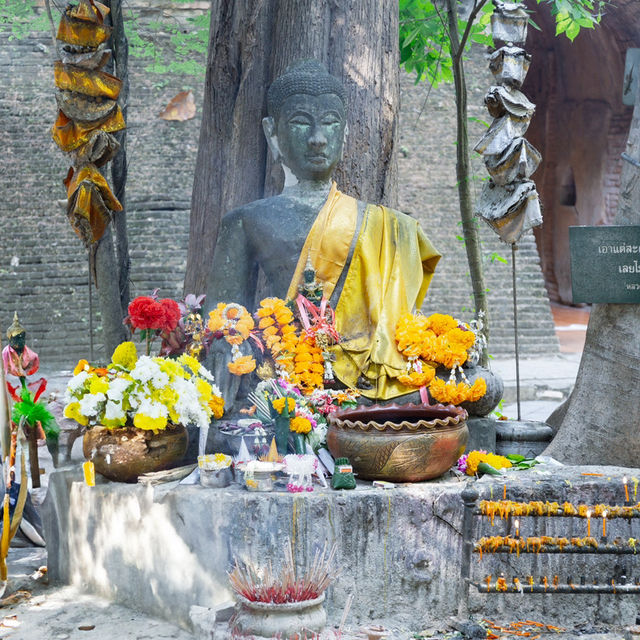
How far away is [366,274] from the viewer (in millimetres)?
5219

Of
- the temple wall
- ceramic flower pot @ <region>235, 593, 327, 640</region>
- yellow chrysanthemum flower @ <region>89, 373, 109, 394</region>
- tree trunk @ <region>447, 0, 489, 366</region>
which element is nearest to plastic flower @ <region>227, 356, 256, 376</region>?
yellow chrysanthemum flower @ <region>89, 373, 109, 394</region>

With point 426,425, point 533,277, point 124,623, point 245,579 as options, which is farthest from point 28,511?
point 533,277

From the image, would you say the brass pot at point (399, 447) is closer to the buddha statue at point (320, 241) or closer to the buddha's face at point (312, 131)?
the buddha statue at point (320, 241)

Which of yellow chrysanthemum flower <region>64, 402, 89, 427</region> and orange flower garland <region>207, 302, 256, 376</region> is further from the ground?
orange flower garland <region>207, 302, 256, 376</region>

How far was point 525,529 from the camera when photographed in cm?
430

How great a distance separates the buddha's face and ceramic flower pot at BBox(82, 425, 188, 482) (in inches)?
66.8

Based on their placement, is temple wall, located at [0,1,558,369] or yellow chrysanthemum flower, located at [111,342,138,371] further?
temple wall, located at [0,1,558,369]

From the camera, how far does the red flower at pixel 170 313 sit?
4973 mm

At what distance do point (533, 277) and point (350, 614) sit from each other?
13.1 metres

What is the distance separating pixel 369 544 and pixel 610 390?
6.22 ft

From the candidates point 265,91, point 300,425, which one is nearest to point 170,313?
point 300,425

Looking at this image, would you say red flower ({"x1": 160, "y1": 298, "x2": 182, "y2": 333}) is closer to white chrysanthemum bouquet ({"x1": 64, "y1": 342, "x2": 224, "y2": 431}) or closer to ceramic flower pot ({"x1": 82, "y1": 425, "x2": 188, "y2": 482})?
white chrysanthemum bouquet ({"x1": 64, "y1": 342, "x2": 224, "y2": 431})

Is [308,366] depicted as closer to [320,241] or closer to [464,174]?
[320,241]

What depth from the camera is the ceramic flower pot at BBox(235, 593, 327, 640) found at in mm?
3590
